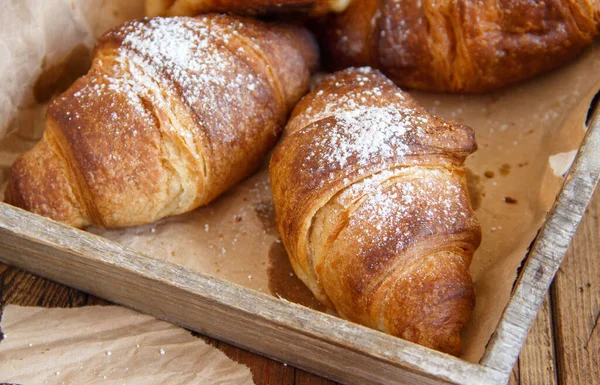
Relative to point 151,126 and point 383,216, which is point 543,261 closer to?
point 383,216

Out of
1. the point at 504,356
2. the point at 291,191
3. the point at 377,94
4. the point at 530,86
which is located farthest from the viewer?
the point at 530,86

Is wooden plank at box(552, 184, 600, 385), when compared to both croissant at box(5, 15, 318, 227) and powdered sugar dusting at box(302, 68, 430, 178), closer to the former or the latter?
powdered sugar dusting at box(302, 68, 430, 178)

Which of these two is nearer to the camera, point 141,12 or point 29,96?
point 29,96

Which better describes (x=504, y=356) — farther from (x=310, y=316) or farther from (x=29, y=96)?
(x=29, y=96)

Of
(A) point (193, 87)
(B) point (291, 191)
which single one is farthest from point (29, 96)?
(B) point (291, 191)

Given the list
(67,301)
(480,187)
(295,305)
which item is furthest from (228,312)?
(480,187)
